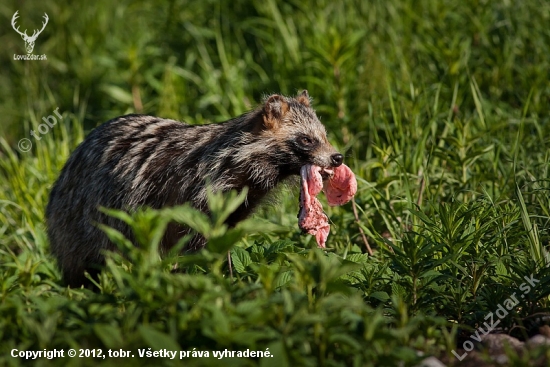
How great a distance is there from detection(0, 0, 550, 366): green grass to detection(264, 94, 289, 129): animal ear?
537 mm

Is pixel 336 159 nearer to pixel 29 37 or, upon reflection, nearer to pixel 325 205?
pixel 325 205

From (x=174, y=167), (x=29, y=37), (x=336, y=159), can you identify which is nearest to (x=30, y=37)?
(x=29, y=37)

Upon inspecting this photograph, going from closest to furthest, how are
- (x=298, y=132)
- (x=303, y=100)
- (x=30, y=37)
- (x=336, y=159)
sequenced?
(x=336, y=159) < (x=298, y=132) < (x=303, y=100) < (x=30, y=37)

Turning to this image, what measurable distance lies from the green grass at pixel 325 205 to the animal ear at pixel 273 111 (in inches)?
21.2

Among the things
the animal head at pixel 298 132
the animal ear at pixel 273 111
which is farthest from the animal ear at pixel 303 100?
the animal ear at pixel 273 111

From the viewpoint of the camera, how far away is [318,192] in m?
4.80

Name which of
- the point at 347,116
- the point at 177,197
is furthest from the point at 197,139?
the point at 347,116

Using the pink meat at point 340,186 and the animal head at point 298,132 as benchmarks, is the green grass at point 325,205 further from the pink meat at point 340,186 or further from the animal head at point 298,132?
the animal head at point 298,132

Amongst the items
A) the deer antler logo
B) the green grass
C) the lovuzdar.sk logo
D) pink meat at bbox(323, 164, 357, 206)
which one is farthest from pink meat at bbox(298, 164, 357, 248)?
the deer antler logo

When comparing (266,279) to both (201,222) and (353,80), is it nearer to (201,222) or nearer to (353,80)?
(201,222)

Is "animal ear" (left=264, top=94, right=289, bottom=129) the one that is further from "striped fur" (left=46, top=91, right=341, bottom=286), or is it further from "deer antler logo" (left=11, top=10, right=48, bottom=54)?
"deer antler logo" (left=11, top=10, right=48, bottom=54)

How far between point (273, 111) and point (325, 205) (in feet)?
2.90

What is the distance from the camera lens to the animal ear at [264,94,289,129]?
16.8 ft

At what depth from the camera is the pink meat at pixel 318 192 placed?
4.67m
